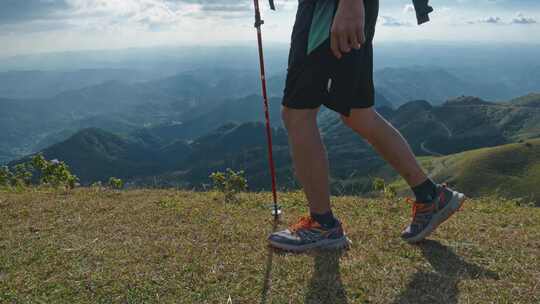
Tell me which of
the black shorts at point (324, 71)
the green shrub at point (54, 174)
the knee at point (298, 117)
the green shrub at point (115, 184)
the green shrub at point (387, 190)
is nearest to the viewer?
the black shorts at point (324, 71)

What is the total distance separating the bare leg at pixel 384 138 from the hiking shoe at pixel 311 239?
88 centimetres

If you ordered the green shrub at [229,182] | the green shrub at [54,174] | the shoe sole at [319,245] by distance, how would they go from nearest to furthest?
the shoe sole at [319,245], the green shrub at [229,182], the green shrub at [54,174]

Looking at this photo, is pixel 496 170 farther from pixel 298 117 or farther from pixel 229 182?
pixel 298 117

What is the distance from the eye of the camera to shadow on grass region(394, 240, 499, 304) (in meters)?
3.62

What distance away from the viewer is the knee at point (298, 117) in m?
4.18

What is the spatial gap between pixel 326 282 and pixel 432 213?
1.53m

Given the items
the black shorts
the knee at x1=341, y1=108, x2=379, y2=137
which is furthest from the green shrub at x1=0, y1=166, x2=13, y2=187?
the knee at x1=341, y1=108, x2=379, y2=137

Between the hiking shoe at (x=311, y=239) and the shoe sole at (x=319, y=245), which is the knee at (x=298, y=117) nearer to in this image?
the hiking shoe at (x=311, y=239)

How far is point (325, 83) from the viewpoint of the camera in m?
3.92

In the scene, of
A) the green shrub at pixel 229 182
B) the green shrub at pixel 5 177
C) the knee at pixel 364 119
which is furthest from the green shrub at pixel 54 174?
the knee at pixel 364 119

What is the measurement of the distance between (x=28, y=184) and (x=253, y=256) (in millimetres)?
7013

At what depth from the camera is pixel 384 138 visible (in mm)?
4383

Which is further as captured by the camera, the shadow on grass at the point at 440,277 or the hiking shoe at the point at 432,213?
the hiking shoe at the point at 432,213

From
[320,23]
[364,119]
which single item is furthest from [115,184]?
[320,23]
